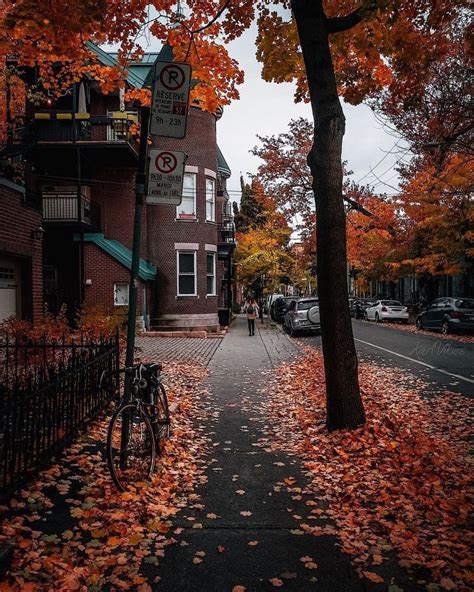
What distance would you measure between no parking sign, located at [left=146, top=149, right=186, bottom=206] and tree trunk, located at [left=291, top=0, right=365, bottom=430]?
228cm

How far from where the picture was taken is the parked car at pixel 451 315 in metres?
22.4

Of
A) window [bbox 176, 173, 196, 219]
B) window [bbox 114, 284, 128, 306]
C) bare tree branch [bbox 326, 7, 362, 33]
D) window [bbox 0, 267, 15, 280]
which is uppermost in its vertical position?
window [bbox 176, 173, 196, 219]

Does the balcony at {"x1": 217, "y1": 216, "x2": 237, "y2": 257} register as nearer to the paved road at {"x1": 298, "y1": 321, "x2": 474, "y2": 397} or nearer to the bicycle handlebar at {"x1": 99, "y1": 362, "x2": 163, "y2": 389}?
the paved road at {"x1": 298, "y1": 321, "x2": 474, "y2": 397}

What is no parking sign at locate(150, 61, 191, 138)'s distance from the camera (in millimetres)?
4941

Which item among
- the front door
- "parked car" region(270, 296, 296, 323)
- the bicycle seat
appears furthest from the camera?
"parked car" region(270, 296, 296, 323)

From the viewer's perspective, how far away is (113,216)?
24.0 metres

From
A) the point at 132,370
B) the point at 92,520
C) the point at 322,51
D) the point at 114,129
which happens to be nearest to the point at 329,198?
the point at 322,51

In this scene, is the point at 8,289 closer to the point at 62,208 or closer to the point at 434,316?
the point at 62,208

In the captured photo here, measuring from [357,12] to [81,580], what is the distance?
694cm

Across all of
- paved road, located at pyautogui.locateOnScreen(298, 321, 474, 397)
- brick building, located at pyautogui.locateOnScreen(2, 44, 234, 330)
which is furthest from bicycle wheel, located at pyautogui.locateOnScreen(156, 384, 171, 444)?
brick building, located at pyautogui.locateOnScreen(2, 44, 234, 330)

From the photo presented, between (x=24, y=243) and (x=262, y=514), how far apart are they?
1210cm

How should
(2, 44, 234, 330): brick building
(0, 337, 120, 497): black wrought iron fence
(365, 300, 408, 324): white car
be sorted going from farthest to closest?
(365, 300, 408, 324): white car, (2, 44, 234, 330): brick building, (0, 337, 120, 497): black wrought iron fence

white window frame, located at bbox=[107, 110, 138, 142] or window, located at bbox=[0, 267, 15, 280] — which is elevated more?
white window frame, located at bbox=[107, 110, 138, 142]

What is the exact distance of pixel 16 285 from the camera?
14570 mm
